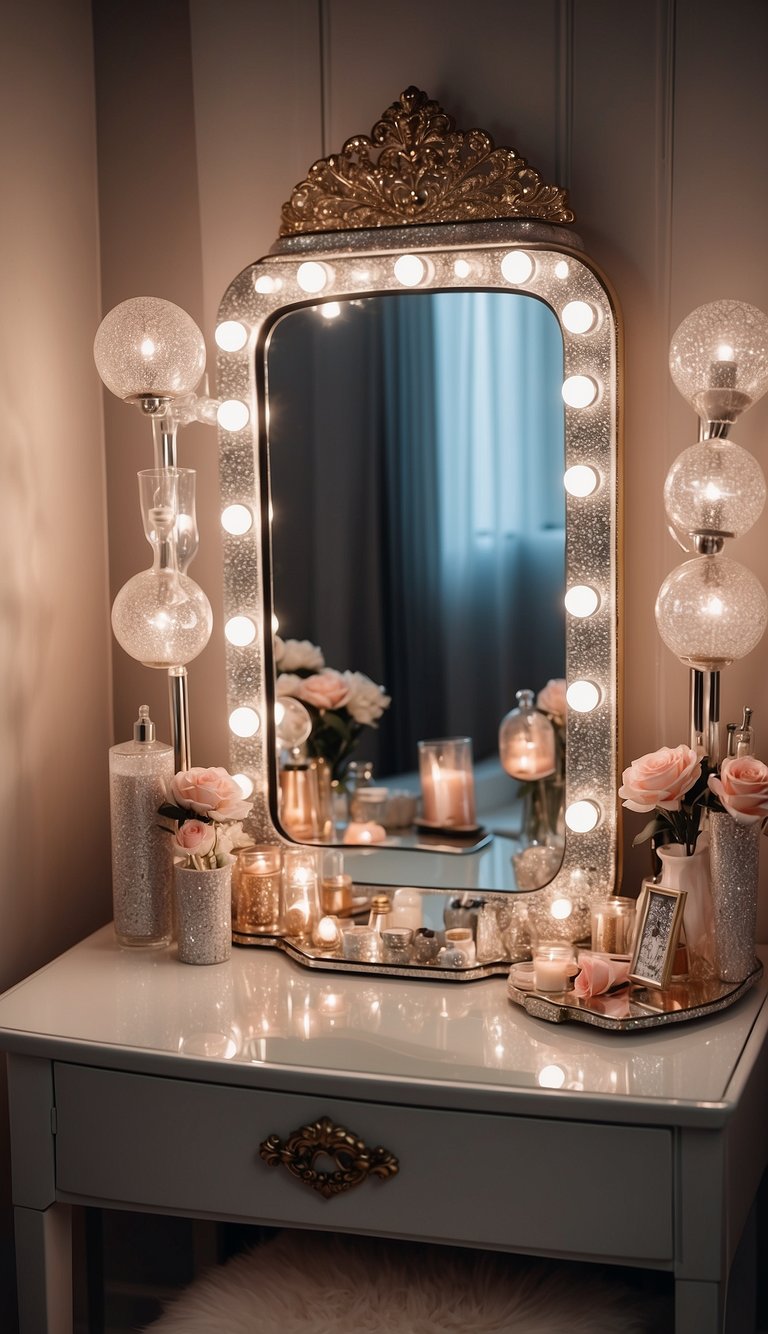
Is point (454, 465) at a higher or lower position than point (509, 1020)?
higher

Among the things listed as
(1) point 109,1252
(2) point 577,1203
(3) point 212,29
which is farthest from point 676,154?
(1) point 109,1252

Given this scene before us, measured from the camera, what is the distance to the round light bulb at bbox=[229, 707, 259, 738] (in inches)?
72.4

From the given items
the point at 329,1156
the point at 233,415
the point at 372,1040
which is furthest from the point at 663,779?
the point at 233,415

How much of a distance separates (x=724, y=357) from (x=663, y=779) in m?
0.51

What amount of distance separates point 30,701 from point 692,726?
928 mm

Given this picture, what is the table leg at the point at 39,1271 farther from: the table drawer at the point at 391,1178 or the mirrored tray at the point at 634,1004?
the mirrored tray at the point at 634,1004

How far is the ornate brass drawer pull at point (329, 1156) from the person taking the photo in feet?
4.47

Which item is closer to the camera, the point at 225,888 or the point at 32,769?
the point at 225,888

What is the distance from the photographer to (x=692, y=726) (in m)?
1.61

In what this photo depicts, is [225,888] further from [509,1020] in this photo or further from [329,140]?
[329,140]

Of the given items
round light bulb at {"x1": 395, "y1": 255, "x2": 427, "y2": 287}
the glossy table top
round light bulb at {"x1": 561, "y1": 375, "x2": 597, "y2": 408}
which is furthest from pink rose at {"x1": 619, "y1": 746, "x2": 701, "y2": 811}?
round light bulb at {"x1": 395, "y1": 255, "x2": 427, "y2": 287}

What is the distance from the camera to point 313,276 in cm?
173

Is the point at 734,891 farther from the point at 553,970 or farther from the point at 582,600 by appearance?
the point at 582,600

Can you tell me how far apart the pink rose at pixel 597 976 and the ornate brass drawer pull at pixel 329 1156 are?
0.30m
